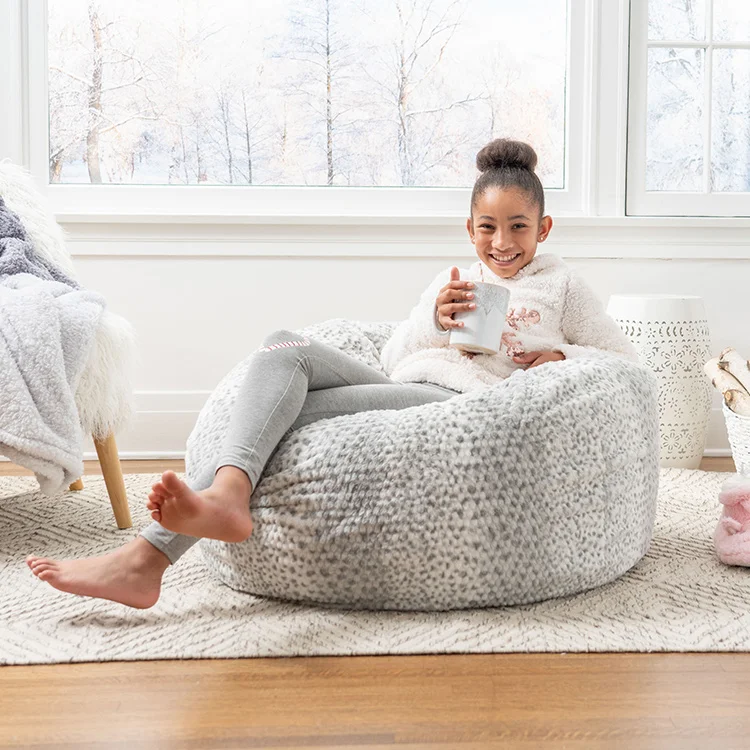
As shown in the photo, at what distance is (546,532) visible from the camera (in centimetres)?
138

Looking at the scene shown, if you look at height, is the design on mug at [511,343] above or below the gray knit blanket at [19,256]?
below

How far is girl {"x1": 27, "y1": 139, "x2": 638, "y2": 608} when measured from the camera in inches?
50.7

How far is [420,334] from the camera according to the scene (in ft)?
5.86

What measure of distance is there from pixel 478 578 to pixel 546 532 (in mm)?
121

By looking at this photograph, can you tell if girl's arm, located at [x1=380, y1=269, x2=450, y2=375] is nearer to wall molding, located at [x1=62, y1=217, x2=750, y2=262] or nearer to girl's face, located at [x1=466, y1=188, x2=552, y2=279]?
girl's face, located at [x1=466, y1=188, x2=552, y2=279]

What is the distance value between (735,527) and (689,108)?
1718mm

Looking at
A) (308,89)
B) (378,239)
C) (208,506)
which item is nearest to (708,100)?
(378,239)

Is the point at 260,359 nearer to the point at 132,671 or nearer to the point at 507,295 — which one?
the point at 507,295

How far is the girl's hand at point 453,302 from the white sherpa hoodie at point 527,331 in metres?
0.11

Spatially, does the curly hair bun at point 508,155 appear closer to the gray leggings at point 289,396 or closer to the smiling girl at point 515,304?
the smiling girl at point 515,304

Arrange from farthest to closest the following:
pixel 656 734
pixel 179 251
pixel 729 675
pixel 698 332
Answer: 1. pixel 179 251
2. pixel 698 332
3. pixel 729 675
4. pixel 656 734

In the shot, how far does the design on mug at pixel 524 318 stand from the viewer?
1785 mm

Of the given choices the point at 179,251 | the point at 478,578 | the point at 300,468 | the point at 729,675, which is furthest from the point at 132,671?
the point at 179,251

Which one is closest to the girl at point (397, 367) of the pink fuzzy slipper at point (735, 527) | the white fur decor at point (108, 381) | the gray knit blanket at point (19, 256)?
the pink fuzzy slipper at point (735, 527)
